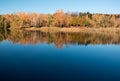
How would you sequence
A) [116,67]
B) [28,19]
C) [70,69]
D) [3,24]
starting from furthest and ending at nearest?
[28,19], [3,24], [116,67], [70,69]

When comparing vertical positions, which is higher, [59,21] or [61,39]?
[59,21]

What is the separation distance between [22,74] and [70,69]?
2.71m

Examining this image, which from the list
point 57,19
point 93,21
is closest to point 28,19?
point 57,19

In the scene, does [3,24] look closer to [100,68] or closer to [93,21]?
[93,21]

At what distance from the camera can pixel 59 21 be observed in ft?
185

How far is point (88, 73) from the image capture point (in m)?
10.2

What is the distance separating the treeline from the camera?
5712cm

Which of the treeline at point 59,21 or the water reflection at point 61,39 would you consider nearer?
the water reflection at point 61,39

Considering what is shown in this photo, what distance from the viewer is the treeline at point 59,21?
57125 mm

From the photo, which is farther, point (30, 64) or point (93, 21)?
point (93, 21)

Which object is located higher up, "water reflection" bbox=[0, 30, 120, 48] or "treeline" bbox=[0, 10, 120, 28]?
"treeline" bbox=[0, 10, 120, 28]

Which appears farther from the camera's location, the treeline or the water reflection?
the treeline

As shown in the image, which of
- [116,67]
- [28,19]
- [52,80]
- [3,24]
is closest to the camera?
[52,80]

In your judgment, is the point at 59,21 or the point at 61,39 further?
the point at 59,21
